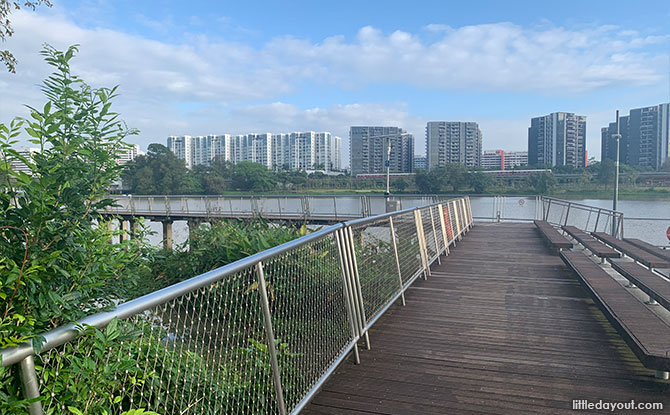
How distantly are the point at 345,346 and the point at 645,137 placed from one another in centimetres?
4962

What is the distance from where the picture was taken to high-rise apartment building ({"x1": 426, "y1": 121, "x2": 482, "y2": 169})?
6156 cm

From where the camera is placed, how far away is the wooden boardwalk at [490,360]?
3322mm

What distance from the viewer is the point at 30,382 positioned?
1339 millimetres

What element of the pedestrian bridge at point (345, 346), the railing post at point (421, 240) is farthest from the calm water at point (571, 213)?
the pedestrian bridge at point (345, 346)

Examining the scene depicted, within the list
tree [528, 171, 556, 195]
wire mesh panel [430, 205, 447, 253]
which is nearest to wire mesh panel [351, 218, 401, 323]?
wire mesh panel [430, 205, 447, 253]

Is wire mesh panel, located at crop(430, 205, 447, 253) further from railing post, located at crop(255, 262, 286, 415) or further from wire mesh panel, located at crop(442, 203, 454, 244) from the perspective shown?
railing post, located at crop(255, 262, 286, 415)

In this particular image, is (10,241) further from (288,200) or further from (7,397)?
(288,200)

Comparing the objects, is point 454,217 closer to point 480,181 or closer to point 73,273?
point 73,273

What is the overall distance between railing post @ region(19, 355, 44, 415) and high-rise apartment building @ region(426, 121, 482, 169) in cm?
6037

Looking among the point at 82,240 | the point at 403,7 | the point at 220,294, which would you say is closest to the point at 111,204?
the point at 82,240

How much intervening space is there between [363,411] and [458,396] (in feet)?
2.54

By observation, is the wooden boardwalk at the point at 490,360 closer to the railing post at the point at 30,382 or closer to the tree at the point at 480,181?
the railing post at the point at 30,382

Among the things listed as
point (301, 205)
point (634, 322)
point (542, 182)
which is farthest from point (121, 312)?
point (542, 182)

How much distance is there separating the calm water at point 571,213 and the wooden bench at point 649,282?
8482mm
